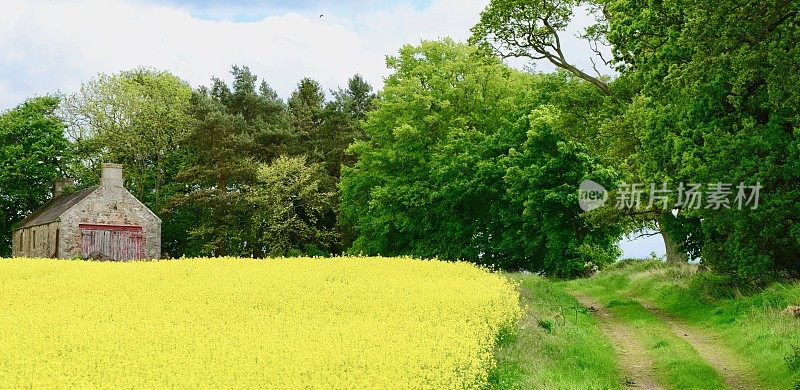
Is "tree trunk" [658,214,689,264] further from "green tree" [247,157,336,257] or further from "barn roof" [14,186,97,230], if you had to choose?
"barn roof" [14,186,97,230]

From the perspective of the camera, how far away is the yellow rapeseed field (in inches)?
504

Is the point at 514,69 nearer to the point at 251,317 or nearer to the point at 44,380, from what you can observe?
the point at 251,317

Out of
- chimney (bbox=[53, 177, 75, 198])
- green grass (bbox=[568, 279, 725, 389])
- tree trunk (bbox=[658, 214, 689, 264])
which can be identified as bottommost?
green grass (bbox=[568, 279, 725, 389])

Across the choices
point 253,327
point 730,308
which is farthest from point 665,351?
point 253,327

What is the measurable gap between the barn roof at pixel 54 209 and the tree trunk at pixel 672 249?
113 feet

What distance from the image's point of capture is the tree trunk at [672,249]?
3434 centimetres

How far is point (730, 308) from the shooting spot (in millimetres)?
25438

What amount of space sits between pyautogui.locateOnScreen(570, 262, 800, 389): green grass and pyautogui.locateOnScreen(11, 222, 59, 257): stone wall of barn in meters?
32.4

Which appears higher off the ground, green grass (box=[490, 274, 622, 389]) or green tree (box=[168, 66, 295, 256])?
green tree (box=[168, 66, 295, 256])

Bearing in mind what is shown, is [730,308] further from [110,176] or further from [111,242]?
[110,176]

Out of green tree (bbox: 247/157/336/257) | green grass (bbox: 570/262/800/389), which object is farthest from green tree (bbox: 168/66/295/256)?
→ green grass (bbox: 570/262/800/389)

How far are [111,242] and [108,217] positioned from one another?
1.56m

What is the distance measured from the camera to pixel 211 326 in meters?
17.3

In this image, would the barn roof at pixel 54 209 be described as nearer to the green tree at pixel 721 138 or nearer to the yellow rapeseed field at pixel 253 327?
the yellow rapeseed field at pixel 253 327
